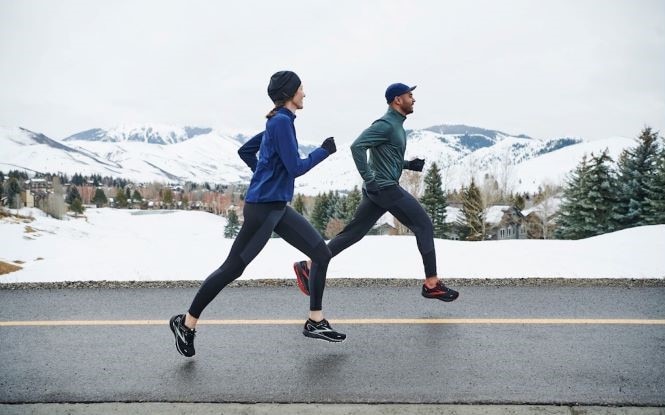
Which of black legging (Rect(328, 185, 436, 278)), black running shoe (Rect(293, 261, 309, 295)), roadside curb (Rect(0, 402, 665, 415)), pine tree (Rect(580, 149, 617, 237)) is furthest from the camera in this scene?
pine tree (Rect(580, 149, 617, 237))

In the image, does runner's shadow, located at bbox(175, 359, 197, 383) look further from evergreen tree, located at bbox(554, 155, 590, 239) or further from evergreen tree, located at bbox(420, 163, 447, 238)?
evergreen tree, located at bbox(420, 163, 447, 238)

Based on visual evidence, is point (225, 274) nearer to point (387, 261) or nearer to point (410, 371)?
point (410, 371)

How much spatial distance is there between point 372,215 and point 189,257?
3.43m

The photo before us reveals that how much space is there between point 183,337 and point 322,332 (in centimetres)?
101

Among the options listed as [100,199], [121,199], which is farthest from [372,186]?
[100,199]

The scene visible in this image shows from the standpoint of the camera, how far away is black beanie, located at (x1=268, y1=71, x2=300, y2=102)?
3.66m

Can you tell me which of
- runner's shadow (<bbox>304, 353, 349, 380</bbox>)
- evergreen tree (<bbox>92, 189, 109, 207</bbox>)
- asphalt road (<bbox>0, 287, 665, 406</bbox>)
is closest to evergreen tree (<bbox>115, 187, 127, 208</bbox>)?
evergreen tree (<bbox>92, 189, 109, 207</bbox>)

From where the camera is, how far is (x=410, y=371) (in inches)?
124

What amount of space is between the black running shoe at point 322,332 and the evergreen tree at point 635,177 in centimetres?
3493

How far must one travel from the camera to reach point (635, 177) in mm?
33500

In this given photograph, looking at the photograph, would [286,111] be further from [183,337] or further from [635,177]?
[635,177]

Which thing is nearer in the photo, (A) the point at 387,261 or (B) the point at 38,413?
(B) the point at 38,413

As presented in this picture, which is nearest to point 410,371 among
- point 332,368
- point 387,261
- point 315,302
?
point 332,368

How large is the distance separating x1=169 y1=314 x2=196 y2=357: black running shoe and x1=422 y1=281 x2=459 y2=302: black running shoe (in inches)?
87.8
